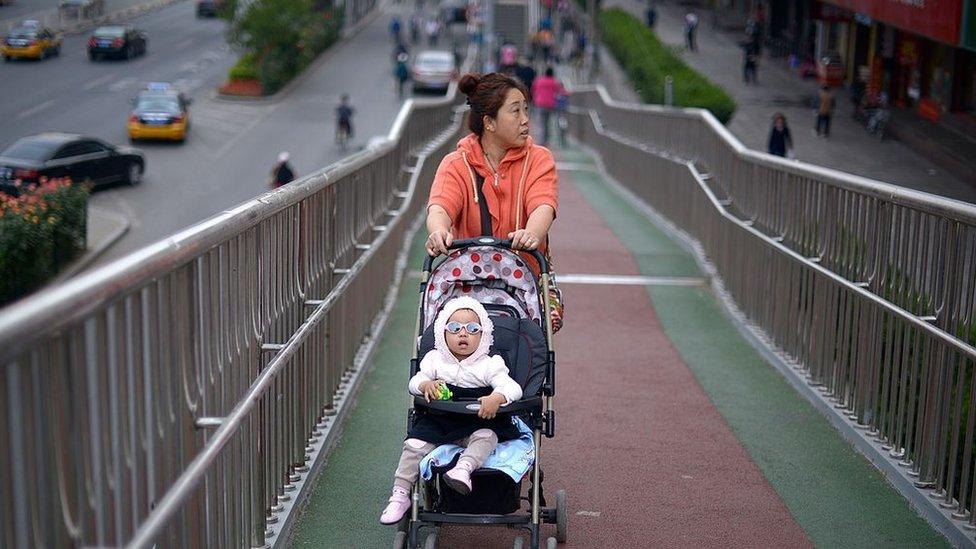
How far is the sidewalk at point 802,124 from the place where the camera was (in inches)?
1328

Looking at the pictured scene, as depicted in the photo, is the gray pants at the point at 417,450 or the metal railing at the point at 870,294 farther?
the metal railing at the point at 870,294

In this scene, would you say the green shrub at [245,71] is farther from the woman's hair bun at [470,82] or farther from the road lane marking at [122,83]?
the woman's hair bun at [470,82]

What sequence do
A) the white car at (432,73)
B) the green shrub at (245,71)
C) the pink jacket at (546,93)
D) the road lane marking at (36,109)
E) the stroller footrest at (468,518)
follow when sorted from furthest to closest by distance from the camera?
the white car at (432,73) → the green shrub at (245,71) → the road lane marking at (36,109) → the pink jacket at (546,93) → the stroller footrest at (468,518)

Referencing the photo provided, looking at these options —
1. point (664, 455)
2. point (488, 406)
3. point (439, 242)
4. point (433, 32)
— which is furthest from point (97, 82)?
point (488, 406)

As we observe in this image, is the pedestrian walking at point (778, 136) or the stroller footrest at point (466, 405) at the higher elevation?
the stroller footrest at point (466, 405)

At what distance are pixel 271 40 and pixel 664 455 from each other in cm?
5218

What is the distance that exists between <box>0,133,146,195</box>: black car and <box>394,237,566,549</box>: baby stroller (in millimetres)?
25005

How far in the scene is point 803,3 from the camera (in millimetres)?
57688

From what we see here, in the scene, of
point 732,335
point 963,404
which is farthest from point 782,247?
point 963,404

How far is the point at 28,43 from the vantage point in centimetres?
5503

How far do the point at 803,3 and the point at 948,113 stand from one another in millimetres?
21533

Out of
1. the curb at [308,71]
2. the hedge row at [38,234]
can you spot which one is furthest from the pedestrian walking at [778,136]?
the curb at [308,71]

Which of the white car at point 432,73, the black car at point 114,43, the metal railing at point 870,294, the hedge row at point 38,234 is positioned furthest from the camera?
the black car at point 114,43

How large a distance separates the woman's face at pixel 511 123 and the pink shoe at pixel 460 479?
1.61m
